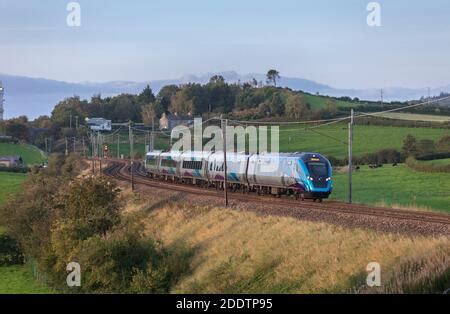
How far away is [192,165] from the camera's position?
62031mm

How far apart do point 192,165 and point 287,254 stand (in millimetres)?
36870

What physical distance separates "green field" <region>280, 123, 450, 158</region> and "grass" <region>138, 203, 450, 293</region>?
5941 cm

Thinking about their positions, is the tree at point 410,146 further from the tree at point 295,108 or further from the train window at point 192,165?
the tree at point 295,108

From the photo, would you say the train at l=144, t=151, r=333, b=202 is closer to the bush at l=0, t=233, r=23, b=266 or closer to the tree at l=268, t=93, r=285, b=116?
the bush at l=0, t=233, r=23, b=266

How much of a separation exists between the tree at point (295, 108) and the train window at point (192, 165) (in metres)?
65.9

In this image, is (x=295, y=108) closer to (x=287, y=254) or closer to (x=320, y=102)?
(x=320, y=102)

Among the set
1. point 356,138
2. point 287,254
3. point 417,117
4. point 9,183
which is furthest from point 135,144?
point 287,254

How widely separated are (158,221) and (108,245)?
12.4 m

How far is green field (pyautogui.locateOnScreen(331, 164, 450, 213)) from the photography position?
4934 cm

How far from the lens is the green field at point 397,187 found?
49344 mm

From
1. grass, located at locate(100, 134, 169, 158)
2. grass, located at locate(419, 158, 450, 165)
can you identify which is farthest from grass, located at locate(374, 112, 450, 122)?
grass, located at locate(100, 134, 169, 158)

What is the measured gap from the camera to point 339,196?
172ft
